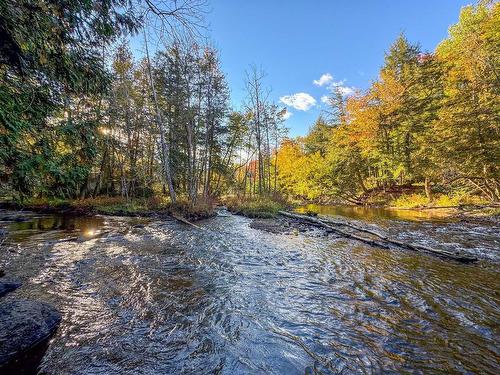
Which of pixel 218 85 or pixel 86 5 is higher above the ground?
pixel 218 85

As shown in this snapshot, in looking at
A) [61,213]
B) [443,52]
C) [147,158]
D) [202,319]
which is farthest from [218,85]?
[443,52]

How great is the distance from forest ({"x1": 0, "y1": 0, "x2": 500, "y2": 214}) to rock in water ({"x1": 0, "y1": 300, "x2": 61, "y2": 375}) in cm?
181

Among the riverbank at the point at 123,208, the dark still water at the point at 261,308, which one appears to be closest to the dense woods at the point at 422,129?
the dark still water at the point at 261,308

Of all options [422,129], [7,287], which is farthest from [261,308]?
[422,129]

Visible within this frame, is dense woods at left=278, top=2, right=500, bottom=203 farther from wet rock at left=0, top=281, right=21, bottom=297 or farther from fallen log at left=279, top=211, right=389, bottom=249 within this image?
wet rock at left=0, top=281, right=21, bottom=297

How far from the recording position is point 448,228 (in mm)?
10047

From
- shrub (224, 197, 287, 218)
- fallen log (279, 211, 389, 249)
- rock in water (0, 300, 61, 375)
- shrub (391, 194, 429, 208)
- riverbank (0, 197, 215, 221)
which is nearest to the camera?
rock in water (0, 300, 61, 375)

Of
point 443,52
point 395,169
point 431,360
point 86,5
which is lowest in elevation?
point 431,360

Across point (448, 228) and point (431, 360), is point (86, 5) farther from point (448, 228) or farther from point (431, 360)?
point (448, 228)

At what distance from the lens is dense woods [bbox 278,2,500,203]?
1370 centimetres

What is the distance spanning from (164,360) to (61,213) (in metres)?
15.8

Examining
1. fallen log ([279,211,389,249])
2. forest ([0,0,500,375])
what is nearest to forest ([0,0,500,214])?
forest ([0,0,500,375])

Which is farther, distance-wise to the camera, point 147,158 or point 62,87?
point 147,158

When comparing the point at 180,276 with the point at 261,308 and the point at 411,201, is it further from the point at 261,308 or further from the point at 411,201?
the point at 411,201
